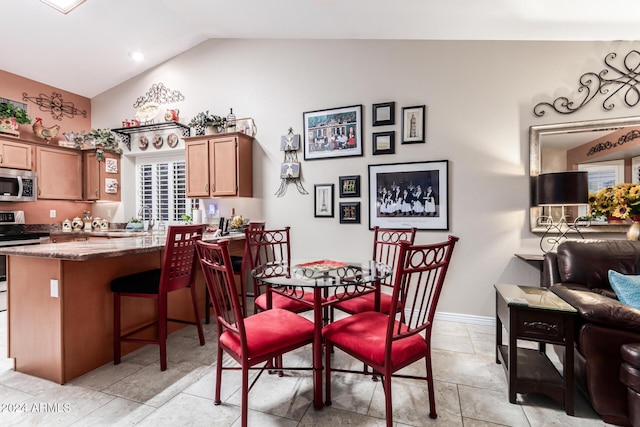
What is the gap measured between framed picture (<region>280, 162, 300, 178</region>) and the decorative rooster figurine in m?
3.83

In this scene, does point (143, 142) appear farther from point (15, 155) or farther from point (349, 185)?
point (349, 185)

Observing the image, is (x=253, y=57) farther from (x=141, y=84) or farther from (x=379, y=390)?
(x=379, y=390)

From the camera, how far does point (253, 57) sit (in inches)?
161

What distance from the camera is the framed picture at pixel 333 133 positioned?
3.58 metres

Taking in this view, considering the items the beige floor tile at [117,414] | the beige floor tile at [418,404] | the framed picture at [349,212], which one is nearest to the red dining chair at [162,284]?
the beige floor tile at [117,414]

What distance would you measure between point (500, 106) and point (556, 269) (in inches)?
66.2

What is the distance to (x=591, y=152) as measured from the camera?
9.36ft

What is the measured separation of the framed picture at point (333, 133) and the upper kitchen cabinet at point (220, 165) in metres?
0.82

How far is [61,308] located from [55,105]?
451cm

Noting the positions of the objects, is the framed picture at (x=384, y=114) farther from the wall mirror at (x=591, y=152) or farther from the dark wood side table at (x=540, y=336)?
the dark wood side table at (x=540, y=336)

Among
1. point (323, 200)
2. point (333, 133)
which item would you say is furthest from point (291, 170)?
point (333, 133)

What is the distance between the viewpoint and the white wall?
3.02 meters

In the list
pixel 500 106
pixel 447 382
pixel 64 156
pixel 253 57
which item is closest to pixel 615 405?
pixel 447 382

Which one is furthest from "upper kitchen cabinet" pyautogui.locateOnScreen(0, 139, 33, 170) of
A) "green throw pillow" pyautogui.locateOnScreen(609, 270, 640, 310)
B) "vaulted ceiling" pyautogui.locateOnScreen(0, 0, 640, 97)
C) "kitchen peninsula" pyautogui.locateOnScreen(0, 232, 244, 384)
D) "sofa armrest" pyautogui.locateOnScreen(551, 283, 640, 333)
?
"green throw pillow" pyautogui.locateOnScreen(609, 270, 640, 310)
